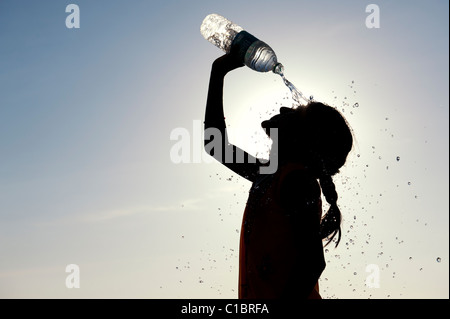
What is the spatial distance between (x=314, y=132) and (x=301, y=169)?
423 mm

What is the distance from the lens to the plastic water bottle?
3971mm

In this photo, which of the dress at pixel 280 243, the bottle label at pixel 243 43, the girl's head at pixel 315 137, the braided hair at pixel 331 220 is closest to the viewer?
the dress at pixel 280 243

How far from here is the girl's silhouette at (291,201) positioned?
258cm

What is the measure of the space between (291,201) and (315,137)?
0.58 metres

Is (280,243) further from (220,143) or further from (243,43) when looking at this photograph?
(243,43)

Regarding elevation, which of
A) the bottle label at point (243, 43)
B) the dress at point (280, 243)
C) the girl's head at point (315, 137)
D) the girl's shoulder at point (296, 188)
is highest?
the bottle label at point (243, 43)

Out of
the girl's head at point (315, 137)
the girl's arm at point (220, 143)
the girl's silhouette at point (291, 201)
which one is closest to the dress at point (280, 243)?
the girl's silhouette at point (291, 201)

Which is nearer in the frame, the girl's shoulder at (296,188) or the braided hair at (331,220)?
the girl's shoulder at (296,188)

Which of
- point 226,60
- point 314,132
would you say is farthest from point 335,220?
point 226,60

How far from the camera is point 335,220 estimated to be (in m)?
3.47

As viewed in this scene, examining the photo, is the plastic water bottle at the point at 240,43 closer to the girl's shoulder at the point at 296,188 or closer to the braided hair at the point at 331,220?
the braided hair at the point at 331,220

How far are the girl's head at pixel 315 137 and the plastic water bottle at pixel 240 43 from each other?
0.96 meters

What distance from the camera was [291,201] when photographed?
2658 mm
